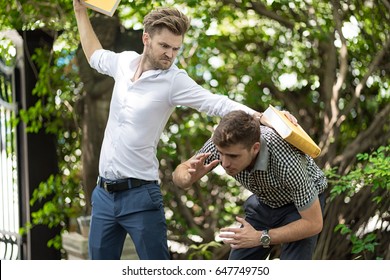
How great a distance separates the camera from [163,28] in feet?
12.3

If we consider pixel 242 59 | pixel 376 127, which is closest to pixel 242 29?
pixel 242 59

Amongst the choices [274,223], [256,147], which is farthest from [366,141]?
[256,147]

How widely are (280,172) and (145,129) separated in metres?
0.67

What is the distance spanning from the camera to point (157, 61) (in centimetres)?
377

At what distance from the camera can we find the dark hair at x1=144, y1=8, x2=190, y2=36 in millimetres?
3734

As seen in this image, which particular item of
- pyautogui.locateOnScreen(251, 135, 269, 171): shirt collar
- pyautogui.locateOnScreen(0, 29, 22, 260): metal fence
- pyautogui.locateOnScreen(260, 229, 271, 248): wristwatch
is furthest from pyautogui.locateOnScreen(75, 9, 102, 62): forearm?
pyautogui.locateOnScreen(0, 29, 22, 260): metal fence

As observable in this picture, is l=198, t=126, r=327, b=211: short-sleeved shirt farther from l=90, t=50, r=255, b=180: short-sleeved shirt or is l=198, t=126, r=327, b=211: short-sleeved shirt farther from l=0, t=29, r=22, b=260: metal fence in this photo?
l=0, t=29, r=22, b=260: metal fence

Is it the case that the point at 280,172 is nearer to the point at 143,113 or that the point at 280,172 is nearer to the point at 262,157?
the point at 262,157

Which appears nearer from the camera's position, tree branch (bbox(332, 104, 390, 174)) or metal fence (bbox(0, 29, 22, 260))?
tree branch (bbox(332, 104, 390, 174))

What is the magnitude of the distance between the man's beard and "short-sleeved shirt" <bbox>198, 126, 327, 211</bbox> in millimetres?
432

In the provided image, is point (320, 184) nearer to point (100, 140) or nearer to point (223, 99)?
point (223, 99)

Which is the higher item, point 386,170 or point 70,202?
point 386,170

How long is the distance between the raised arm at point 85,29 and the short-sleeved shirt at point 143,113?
1.26 feet

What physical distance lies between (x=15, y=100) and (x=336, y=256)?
8.26 ft
